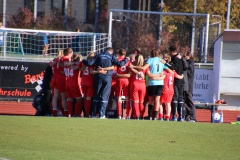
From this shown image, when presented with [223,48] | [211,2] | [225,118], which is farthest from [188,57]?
[211,2]

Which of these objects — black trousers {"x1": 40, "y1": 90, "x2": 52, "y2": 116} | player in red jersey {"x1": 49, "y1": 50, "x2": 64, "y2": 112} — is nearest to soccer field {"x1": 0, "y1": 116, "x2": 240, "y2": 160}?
player in red jersey {"x1": 49, "y1": 50, "x2": 64, "y2": 112}

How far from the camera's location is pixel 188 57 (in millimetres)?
17906

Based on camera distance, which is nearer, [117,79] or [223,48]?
[117,79]

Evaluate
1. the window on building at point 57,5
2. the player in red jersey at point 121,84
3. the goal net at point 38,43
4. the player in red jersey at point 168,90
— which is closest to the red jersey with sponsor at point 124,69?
the player in red jersey at point 121,84

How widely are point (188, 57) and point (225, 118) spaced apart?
18.4 feet

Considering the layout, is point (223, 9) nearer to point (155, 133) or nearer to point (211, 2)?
point (211, 2)

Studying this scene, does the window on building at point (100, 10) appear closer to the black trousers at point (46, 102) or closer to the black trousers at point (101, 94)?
the black trousers at point (46, 102)

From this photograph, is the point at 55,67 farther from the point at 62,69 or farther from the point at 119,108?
the point at 119,108

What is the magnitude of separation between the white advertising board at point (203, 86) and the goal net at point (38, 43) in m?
3.75

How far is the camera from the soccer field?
984 centimetres

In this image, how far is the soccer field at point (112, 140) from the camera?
32.3 feet

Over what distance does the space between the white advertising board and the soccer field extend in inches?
254

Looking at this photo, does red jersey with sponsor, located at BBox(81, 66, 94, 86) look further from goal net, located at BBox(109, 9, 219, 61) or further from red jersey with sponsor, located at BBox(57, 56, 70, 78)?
goal net, located at BBox(109, 9, 219, 61)

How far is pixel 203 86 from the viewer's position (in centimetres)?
2142
